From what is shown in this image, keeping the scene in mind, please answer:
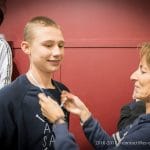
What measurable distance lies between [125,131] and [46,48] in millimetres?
481

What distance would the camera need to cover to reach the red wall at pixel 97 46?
2.36m

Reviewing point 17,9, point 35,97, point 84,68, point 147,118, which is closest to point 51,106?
point 35,97

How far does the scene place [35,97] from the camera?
1.31m

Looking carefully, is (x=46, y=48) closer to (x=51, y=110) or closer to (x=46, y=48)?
(x=46, y=48)

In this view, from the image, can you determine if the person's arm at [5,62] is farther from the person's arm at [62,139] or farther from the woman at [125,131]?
the person's arm at [62,139]

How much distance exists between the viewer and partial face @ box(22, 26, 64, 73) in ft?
4.41

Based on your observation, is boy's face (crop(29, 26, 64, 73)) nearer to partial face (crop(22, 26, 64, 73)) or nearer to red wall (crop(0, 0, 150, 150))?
→ partial face (crop(22, 26, 64, 73))

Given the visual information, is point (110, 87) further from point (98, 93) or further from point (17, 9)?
point (17, 9)

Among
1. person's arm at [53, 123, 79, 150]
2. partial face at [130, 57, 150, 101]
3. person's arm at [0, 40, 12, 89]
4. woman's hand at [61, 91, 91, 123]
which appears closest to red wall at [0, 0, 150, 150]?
person's arm at [0, 40, 12, 89]

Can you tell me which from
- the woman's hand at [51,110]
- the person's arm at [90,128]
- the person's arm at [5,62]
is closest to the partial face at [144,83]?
the person's arm at [90,128]

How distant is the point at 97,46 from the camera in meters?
2.35

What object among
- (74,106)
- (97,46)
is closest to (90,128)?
(74,106)

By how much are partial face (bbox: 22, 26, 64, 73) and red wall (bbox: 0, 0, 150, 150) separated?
0.99 meters

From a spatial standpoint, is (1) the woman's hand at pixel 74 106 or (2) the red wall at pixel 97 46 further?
(2) the red wall at pixel 97 46
